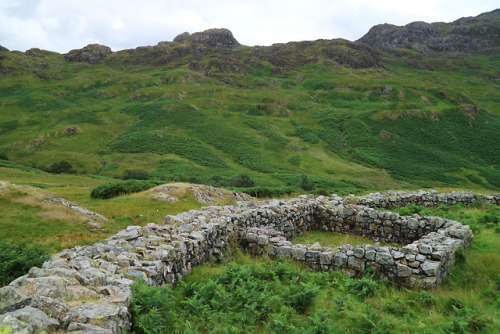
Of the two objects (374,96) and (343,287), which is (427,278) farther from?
(374,96)

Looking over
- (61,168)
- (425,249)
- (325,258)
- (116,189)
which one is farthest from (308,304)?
(61,168)

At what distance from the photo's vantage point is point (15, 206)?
19.5 m

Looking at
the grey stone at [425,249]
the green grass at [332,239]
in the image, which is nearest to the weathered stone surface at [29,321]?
the grey stone at [425,249]

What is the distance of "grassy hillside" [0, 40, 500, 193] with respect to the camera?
7731 centimetres

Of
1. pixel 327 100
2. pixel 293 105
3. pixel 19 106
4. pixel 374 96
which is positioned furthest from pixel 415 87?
pixel 19 106

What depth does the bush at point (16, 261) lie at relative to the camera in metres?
9.47

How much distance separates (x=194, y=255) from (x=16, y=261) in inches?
238

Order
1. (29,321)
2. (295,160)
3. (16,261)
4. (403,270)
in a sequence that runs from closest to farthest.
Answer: (29,321) → (16,261) → (403,270) → (295,160)

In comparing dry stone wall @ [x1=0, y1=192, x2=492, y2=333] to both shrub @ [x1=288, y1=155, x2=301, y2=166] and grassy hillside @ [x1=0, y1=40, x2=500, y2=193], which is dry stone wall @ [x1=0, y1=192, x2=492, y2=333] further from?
shrub @ [x1=288, y1=155, x2=301, y2=166]

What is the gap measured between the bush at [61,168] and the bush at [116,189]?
46.5 meters

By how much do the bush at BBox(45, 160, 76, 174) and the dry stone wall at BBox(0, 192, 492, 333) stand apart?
2664 inches

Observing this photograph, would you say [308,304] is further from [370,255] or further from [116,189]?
[116,189]

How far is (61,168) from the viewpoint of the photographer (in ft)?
227

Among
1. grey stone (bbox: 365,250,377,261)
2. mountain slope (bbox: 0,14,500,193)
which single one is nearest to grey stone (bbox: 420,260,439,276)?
grey stone (bbox: 365,250,377,261)
